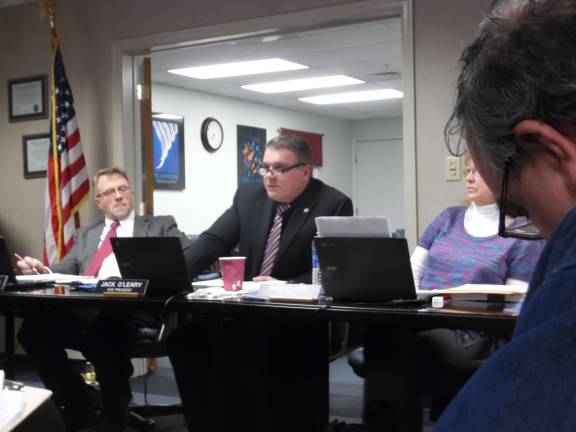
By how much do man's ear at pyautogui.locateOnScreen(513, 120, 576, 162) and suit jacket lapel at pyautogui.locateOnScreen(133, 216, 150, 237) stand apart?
2968 mm

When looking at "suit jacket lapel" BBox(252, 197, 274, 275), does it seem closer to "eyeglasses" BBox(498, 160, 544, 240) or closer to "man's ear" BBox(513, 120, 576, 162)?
"eyeglasses" BBox(498, 160, 544, 240)

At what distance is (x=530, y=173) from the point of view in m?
0.48

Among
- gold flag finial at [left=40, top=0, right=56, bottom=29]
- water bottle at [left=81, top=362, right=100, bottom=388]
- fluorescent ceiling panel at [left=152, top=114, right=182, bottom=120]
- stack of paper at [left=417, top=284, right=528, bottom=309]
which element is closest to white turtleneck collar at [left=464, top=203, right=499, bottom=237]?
stack of paper at [left=417, top=284, right=528, bottom=309]

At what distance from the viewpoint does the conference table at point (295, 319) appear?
69.7 inches

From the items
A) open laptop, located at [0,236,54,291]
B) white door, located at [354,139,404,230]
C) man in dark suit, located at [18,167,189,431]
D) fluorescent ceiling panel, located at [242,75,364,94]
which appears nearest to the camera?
open laptop, located at [0,236,54,291]

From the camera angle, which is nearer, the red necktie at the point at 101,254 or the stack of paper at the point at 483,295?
the stack of paper at the point at 483,295

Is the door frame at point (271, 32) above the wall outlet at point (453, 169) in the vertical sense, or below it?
above

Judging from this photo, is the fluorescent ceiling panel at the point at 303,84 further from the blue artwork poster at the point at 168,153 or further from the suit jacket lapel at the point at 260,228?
the suit jacket lapel at the point at 260,228

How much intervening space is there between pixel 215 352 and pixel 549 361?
6.23 ft

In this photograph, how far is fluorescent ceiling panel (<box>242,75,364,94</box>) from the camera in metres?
7.58

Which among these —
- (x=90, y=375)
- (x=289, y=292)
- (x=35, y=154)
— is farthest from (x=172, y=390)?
(x=289, y=292)

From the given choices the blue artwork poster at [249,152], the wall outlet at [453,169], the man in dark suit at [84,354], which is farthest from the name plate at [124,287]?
the blue artwork poster at [249,152]

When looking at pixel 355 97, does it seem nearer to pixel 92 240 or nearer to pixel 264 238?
pixel 92 240

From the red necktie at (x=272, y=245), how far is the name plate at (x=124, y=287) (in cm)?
72
